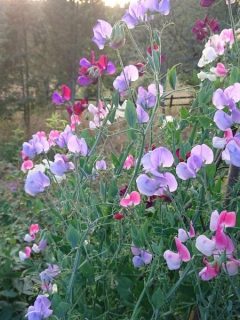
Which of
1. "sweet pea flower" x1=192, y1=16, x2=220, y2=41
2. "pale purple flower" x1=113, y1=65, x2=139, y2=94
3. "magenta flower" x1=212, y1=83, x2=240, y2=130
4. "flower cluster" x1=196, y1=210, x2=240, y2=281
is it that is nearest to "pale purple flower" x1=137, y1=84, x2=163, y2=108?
"pale purple flower" x1=113, y1=65, x2=139, y2=94

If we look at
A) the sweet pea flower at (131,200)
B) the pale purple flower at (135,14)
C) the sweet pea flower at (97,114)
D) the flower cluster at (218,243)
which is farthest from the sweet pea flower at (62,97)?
the flower cluster at (218,243)

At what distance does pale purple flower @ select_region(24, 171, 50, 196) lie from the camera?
115cm

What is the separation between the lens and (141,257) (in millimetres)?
1085

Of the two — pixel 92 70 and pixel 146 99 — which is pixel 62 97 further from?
pixel 146 99

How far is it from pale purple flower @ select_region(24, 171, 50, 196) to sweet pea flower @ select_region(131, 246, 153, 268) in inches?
10.7

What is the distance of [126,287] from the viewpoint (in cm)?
109

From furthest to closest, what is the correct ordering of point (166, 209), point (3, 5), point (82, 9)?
point (82, 9) → point (3, 5) → point (166, 209)

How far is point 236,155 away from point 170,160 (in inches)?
4.9

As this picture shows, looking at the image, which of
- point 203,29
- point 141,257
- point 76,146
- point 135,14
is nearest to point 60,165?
point 76,146

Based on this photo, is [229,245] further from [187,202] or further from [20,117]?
[20,117]

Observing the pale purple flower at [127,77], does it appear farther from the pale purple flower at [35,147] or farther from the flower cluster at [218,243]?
the flower cluster at [218,243]

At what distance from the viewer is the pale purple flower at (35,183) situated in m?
1.15

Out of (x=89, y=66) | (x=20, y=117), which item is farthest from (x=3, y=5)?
(x=89, y=66)

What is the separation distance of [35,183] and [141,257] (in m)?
0.31
